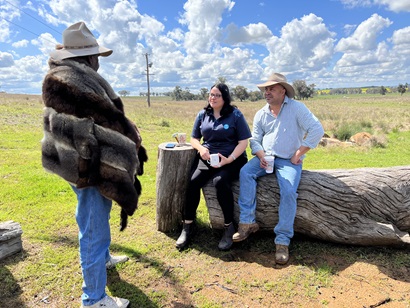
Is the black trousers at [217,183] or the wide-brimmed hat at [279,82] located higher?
the wide-brimmed hat at [279,82]

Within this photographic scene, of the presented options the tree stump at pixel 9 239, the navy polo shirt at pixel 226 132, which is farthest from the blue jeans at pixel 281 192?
the tree stump at pixel 9 239

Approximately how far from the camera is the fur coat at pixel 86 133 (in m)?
2.09

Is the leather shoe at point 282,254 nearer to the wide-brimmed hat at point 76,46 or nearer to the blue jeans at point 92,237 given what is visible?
the blue jeans at point 92,237

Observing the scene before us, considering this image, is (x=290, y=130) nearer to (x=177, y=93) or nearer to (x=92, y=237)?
(x=92, y=237)

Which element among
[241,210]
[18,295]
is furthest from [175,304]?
[18,295]

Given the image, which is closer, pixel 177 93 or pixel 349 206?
pixel 349 206

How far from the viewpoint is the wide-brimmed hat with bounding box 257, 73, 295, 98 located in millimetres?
3620

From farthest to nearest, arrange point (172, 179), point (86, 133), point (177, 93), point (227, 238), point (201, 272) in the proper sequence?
point (177, 93) → point (172, 179) → point (227, 238) → point (201, 272) → point (86, 133)

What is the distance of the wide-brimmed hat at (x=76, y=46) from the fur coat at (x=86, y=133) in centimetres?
7

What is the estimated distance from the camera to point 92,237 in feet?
7.98

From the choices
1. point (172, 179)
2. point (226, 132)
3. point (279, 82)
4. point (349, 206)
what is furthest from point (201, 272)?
point (279, 82)

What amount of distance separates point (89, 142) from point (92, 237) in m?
0.83

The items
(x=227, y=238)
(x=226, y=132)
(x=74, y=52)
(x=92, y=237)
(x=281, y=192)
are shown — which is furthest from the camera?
(x=226, y=132)

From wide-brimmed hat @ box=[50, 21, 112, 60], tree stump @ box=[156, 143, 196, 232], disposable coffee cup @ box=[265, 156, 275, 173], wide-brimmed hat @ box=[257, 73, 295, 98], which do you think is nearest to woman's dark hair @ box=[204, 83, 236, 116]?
wide-brimmed hat @ box=[257, 73, 295, 98]
